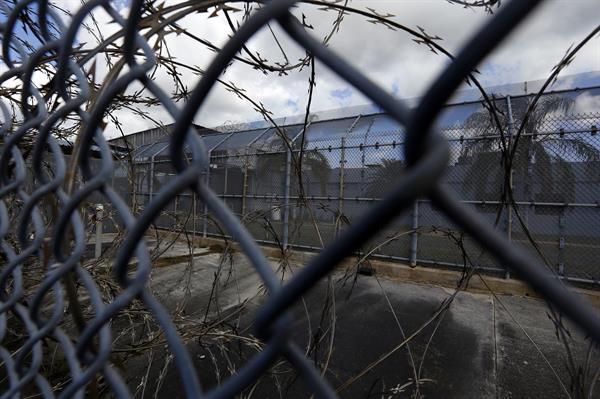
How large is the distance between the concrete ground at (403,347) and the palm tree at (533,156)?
1721 millimetres

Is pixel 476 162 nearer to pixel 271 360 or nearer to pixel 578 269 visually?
pixel 578 269

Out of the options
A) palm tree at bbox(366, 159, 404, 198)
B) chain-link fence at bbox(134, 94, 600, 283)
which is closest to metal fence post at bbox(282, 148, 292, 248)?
chain-link fence at bbox(134, 94, 600, 283)

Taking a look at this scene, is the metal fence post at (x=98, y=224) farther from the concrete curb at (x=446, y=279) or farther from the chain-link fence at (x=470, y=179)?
the concrete curb at (x=446, y=279)

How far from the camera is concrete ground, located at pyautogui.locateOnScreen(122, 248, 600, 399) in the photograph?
236cm

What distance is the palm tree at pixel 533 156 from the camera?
16.4 ft

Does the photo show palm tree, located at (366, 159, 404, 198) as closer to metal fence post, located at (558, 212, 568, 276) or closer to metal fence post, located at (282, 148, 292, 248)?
metal fence post, located at (282, 148, 292, 248)

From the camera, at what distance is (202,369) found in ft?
8.74

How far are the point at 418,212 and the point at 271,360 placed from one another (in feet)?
19.9

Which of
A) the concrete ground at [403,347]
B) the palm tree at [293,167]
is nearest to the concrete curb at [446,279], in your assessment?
the concrete ground at [403,347]

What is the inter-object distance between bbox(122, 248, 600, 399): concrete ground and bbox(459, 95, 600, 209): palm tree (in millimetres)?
1721

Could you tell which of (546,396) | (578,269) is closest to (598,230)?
(578,269)

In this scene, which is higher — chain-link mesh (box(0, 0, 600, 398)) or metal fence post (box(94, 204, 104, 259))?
chain-link mesh (box(0, 0, 600, 398))

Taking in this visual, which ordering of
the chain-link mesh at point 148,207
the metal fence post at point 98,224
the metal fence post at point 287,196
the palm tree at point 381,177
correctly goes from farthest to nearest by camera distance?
the metal fence post at point 287,196
the palm tree at point 381,177
the metal fence post at point 98,224
the chain-link mesh at point 148,207

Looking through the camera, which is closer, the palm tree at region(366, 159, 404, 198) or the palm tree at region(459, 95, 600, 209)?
the palm tree at region(459, 95, 600, 209)
